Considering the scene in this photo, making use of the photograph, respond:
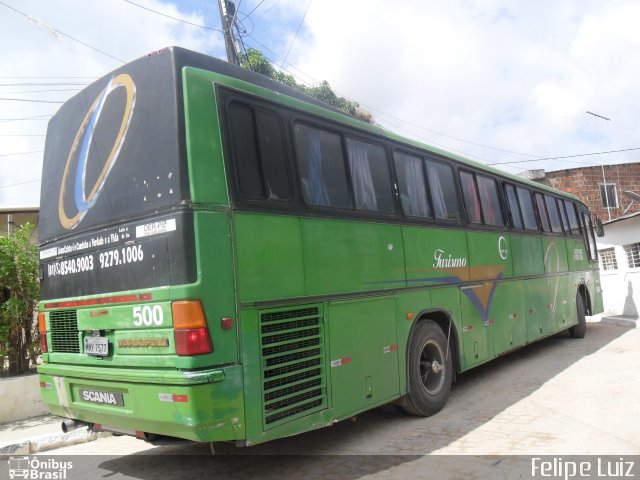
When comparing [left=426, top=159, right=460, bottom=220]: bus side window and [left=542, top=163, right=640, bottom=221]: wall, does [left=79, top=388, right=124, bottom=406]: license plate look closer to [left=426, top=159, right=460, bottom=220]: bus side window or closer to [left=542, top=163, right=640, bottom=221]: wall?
[left=426, top=159, right=460, bottom=220]: bus side window

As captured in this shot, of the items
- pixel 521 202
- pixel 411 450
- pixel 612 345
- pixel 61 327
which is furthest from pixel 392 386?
pixel 612 345

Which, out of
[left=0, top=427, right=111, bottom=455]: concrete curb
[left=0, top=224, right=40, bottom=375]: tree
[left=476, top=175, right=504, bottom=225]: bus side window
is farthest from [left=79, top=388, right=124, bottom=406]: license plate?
[left=476, top=175, right=504, bottom=225]: bus side window

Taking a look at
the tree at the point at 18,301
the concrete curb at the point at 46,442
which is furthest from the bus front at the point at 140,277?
the tree at the point at 18,301

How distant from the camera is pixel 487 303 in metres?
7.42

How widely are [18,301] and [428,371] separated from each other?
18.0 ft

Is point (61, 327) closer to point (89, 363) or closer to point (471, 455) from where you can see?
point (89, 363)

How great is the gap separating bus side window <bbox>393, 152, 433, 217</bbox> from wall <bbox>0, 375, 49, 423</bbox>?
5.23 metres

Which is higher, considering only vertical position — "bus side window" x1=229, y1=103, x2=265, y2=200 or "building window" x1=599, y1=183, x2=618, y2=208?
"building window" x1=599, y1=183, x2=618, y2=208

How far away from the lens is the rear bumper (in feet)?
11.4

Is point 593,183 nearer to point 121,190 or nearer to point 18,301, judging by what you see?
point 18,301

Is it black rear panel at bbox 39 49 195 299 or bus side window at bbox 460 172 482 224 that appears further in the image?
bus side window at bbox 460 172 482 224

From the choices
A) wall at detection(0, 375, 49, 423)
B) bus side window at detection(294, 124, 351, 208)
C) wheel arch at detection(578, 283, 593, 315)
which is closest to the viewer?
bus side window at detection(294, 124, 351, 208)

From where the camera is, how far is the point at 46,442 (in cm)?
575

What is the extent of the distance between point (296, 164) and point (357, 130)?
1.18m
